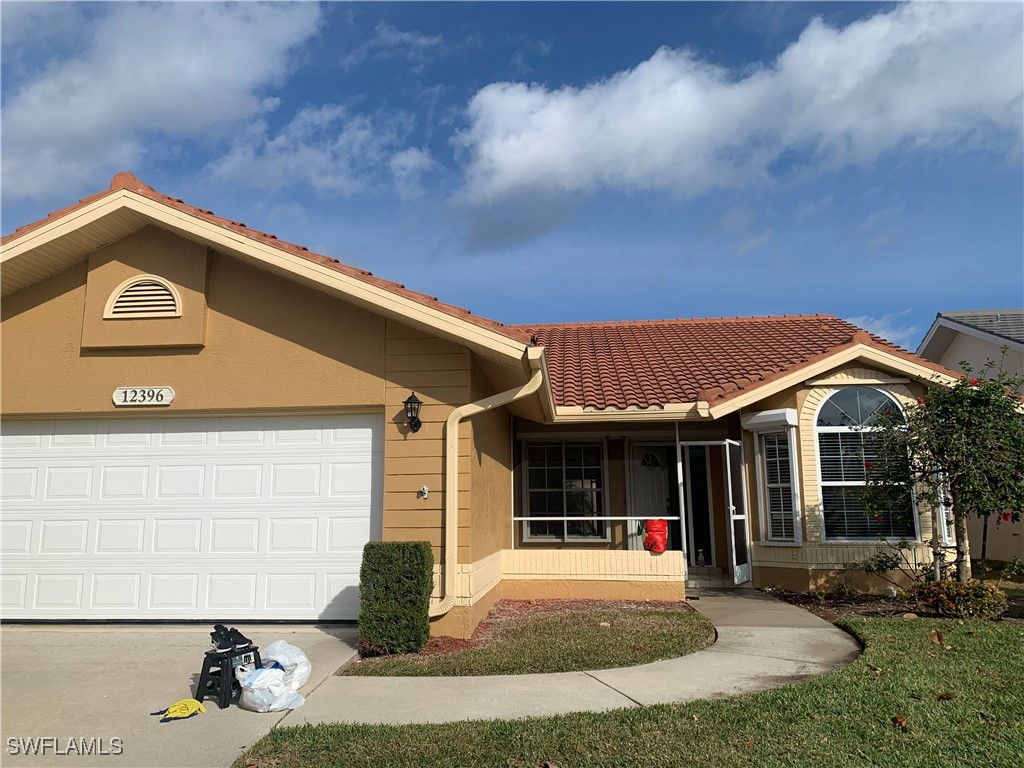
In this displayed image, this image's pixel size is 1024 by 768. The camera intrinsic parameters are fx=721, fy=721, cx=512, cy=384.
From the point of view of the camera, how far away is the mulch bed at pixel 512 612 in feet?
23.9

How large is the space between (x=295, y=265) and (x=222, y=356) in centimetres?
152

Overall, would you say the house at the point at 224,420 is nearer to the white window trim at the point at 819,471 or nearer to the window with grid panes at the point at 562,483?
the window with grid panes at the point at 562,483

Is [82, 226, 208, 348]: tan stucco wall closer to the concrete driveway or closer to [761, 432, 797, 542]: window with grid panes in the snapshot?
the concrete driveway

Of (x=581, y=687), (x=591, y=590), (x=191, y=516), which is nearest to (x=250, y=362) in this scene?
(x=191, y=516)

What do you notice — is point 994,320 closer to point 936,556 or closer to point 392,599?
point 936,556

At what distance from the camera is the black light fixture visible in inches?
308

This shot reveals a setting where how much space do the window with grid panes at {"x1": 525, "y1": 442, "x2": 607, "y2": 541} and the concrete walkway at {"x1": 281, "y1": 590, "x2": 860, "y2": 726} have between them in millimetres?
5243

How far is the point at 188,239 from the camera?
844 centimetres

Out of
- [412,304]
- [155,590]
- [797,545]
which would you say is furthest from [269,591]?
[797,545]

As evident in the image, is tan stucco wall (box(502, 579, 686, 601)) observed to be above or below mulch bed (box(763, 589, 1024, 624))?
above

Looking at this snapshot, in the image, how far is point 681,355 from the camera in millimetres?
13734

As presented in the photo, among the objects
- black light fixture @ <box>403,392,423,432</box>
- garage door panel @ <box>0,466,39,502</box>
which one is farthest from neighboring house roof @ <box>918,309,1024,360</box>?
garage door panel @ <box>0,466,39,502</box>

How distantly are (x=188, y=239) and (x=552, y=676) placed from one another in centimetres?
632

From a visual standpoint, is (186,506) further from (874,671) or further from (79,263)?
(874,671)
